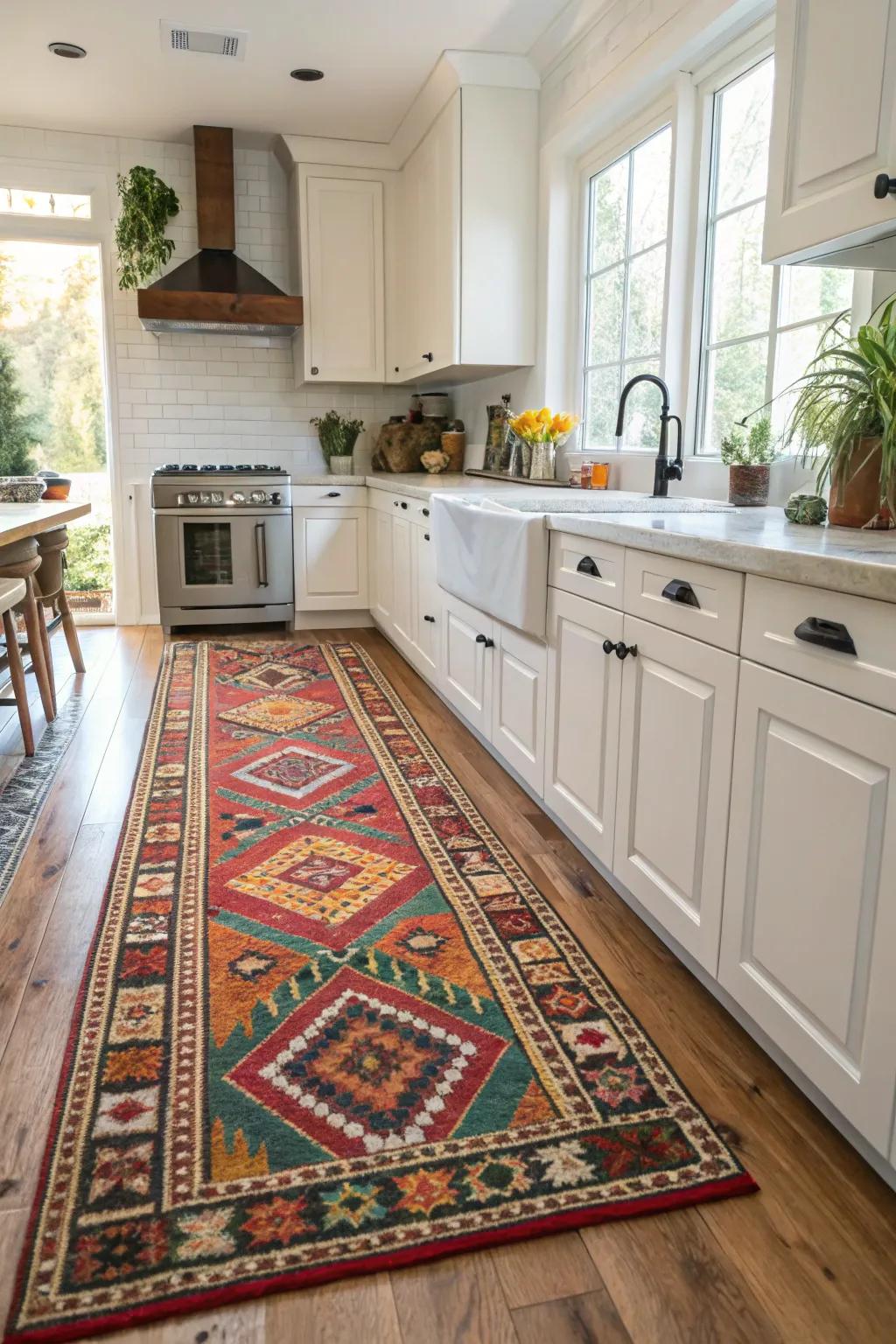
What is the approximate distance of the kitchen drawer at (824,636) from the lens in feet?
4.15

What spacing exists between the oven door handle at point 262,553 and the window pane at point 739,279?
298 cm

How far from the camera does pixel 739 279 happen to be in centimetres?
297

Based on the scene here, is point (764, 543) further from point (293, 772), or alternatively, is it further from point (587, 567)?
point (293, 772)

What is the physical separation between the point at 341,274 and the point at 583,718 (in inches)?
157

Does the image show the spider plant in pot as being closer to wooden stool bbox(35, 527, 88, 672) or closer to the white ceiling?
the white ceiling

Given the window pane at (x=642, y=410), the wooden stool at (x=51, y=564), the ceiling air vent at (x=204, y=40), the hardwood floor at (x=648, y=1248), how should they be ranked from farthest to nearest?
the wooden stool at (x=51, y=564)
the ceiling air vent at (x=204, y=40)
the window pane at (x=642, y=410)
the hardwood floor at (x=648, y=1248)

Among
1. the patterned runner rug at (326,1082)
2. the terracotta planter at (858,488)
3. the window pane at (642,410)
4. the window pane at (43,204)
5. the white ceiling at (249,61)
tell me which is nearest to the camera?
the patterned runner rug at (326,1082)

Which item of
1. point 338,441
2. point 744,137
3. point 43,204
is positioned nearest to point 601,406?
point 744,137

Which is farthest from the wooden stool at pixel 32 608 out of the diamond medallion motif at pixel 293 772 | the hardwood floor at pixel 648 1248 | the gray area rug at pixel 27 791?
the hardwood floor at pixel 648 1248

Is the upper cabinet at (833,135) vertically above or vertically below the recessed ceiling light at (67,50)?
below

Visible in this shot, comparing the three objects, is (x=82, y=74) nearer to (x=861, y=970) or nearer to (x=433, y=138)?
(x=433, y=138)

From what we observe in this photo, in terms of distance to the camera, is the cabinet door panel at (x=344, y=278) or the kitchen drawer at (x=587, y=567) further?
the cabinet door panel at (x=344, y=278)

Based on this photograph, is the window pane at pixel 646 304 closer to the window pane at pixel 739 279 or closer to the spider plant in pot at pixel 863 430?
the window pane at pixel 739 279

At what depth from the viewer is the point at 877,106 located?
1682 millimetres
